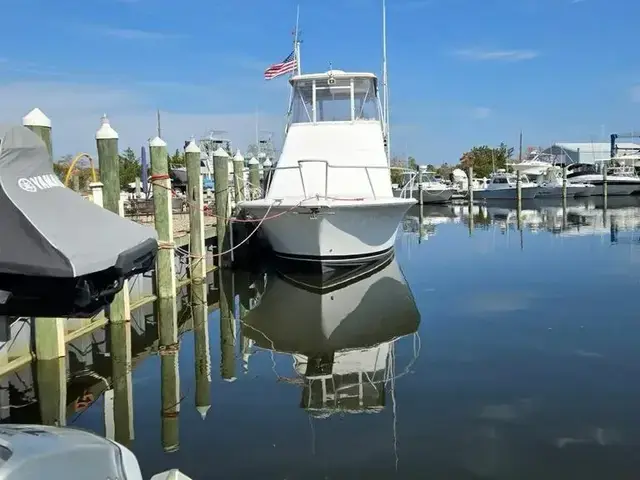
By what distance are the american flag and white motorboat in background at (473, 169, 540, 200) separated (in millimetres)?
29311

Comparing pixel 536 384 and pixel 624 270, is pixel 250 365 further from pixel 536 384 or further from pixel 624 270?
pixel 624 270

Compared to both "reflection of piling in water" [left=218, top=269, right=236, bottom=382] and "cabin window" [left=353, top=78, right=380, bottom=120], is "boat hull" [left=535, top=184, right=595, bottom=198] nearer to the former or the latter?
"cabin window" [left=353, top=78, right=380, bottom=120]

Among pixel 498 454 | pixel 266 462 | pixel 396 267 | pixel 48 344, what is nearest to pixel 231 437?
pixel 266 462

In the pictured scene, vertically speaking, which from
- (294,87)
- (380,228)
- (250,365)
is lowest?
(250,365)

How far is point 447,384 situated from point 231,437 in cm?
251

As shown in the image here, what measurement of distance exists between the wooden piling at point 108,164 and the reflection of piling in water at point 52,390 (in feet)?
8.36

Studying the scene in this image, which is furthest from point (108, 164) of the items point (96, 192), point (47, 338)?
point (47, 338)

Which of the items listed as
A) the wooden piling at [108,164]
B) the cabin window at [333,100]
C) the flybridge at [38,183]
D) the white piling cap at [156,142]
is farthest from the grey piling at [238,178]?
the flybridge at [38,183]

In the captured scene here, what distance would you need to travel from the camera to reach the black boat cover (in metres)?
3.00

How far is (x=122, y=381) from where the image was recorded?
7.39 m

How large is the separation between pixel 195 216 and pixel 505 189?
37.8 metres

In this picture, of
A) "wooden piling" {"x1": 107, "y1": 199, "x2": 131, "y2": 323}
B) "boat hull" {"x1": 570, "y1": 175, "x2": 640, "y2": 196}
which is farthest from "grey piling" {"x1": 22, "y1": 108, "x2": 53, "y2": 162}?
"boat hull" {"x1": 570, "y1": 175, "x2": 640, "y2": 196}

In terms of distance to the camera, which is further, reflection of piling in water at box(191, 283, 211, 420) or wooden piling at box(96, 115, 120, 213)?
wooden piling at box(96, 115, 120, 213)

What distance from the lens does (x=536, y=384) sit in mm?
6902
